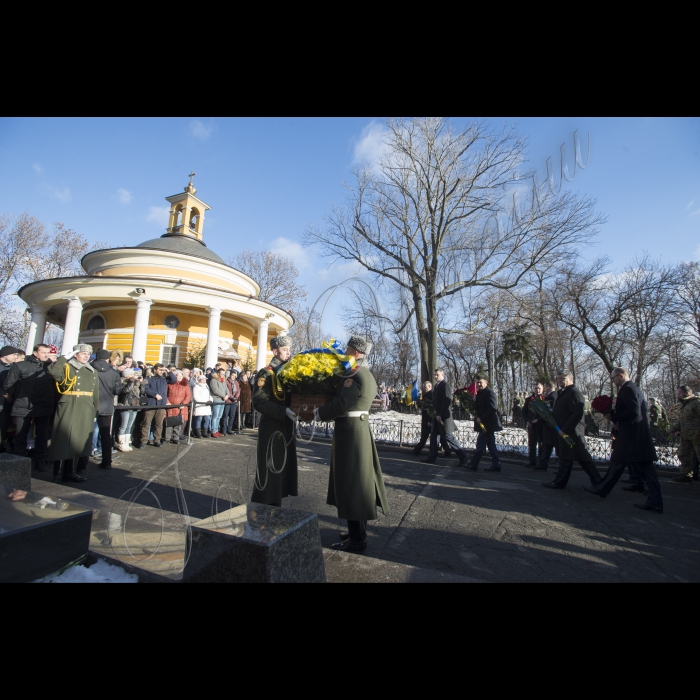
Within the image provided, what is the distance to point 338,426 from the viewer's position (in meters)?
4.04

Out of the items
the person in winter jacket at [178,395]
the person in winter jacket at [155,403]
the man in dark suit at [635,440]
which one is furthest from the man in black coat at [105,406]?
the man in dark suit at [635,440]

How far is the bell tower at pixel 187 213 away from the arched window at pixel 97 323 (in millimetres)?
10113

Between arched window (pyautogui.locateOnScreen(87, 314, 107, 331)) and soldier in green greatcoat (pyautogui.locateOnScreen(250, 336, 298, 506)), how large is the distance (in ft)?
85.6

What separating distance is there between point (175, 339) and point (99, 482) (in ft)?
69.0

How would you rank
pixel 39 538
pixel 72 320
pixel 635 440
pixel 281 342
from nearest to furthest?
pixel 39 538 → pixel 281 342 → pixel 635 440 → pixel 72 320

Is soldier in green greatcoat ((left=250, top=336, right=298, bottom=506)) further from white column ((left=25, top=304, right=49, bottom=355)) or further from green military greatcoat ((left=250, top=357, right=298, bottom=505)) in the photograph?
white column ((left=25, top=304, right=49, bottom=355))

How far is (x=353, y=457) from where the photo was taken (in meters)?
3.95

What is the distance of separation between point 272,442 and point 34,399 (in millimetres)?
5027

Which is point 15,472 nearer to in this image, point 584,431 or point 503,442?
point 584,431

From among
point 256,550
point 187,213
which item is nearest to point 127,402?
point 256,550

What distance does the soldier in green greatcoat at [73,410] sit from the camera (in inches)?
237

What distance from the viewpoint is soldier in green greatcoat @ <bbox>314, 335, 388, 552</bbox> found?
3.88 meters

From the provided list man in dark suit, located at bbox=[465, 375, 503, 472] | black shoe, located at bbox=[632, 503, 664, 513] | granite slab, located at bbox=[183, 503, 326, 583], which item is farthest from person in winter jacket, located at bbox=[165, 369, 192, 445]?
black shoe, located at bbox=[632, 503, 664, 513]

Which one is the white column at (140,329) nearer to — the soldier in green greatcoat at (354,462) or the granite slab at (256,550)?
the soldier in green greatcoat at (354,462)
